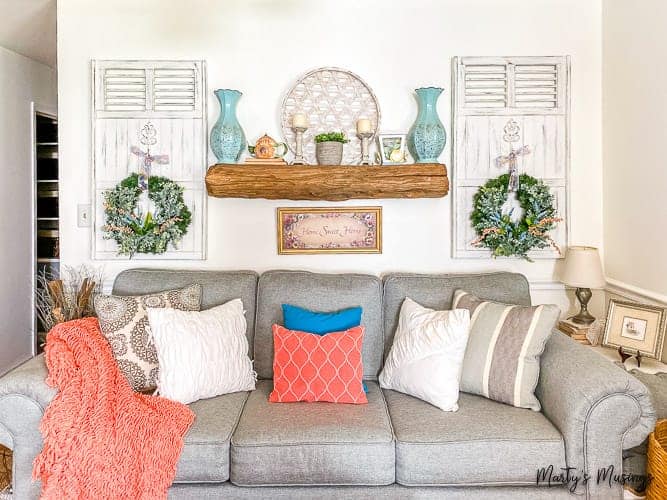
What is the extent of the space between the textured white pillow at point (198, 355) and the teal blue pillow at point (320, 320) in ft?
0.86

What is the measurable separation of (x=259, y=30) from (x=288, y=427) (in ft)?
7.04

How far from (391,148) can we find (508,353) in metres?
1.28

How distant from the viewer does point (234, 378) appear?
2232 mm

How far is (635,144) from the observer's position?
2500 mm

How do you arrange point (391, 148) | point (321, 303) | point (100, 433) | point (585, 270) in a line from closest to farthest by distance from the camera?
point (100, 433) → point (321, 303) → point (585, 270) → point (391, 148)

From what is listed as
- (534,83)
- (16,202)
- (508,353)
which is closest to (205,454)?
(508,353)

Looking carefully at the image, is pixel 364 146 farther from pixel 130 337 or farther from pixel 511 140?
pixel 130 337

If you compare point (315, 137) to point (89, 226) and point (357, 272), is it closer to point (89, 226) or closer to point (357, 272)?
point (357, 272)

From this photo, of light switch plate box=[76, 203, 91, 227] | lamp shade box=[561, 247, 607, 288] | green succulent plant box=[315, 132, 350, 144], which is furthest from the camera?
light switch plate box=[76, 203, 91, 227]

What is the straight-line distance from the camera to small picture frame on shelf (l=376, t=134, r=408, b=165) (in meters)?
2.78

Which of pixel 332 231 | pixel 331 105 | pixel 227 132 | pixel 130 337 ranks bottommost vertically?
pixel 130 337

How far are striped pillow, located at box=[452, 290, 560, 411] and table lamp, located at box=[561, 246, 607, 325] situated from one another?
20.0 inches

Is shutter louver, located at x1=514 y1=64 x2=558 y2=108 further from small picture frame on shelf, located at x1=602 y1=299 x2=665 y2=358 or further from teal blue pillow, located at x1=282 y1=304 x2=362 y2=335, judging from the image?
teal blue pillow, located at x1=282 y1=304 x2=362 y2=335

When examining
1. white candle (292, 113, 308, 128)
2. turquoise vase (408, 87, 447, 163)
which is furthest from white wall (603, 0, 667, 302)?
white candle (292, 113, 308, 128)
